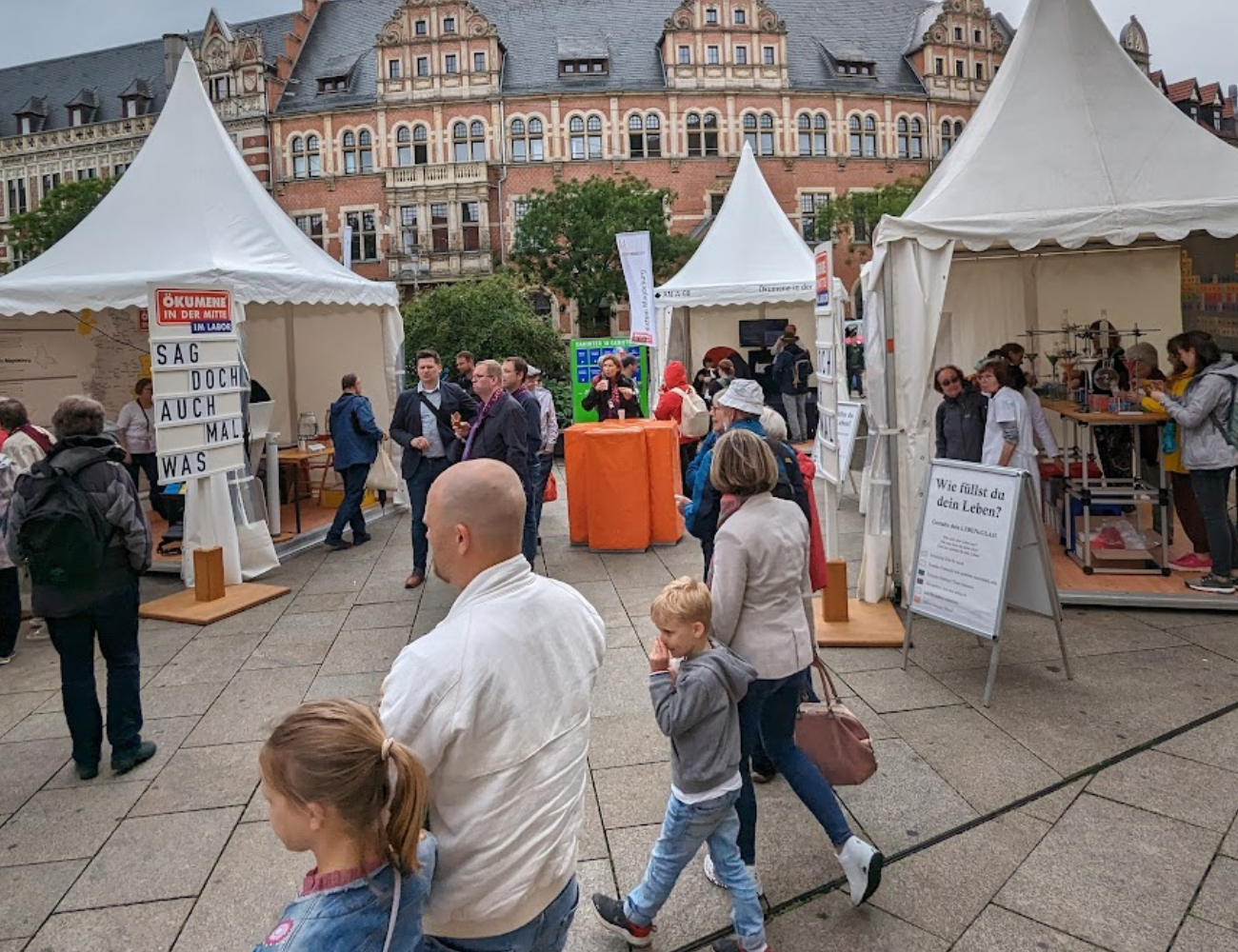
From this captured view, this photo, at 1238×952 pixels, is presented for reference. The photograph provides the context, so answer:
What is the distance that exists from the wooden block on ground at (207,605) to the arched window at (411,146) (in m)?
36.3

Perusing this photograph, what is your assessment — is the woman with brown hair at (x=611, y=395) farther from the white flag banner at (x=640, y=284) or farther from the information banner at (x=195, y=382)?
the white flag banner at (x=640, y=284)

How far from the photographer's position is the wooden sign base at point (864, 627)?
5.66m

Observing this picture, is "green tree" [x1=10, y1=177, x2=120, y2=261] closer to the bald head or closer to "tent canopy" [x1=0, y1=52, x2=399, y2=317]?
"tent canopy" [x1=0, y1=52, x2=399, y2=317]

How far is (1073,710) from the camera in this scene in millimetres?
4566

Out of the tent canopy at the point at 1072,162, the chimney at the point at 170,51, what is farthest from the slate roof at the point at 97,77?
the tent canopy at the point at 1072,162

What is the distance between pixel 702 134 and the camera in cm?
4112

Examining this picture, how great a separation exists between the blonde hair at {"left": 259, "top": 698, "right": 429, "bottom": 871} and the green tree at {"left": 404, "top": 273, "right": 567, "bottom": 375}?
56.5 feet

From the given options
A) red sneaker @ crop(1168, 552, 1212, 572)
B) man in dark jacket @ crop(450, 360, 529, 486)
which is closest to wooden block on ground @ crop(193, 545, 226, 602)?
man in dark jacket @ crop(450, 360, 529, 486)

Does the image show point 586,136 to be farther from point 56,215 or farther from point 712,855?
point 712,855

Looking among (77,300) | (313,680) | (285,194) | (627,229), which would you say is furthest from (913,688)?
(285,194)

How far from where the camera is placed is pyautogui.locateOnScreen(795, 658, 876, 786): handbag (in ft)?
10.2

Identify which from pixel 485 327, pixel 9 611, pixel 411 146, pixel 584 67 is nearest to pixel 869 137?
pixel 584 67

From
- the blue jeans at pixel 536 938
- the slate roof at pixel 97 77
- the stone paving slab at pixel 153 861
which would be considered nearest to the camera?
the blue jeans at pixel 536 938

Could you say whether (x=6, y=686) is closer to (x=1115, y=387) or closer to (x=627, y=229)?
(x=1115, y=387)
